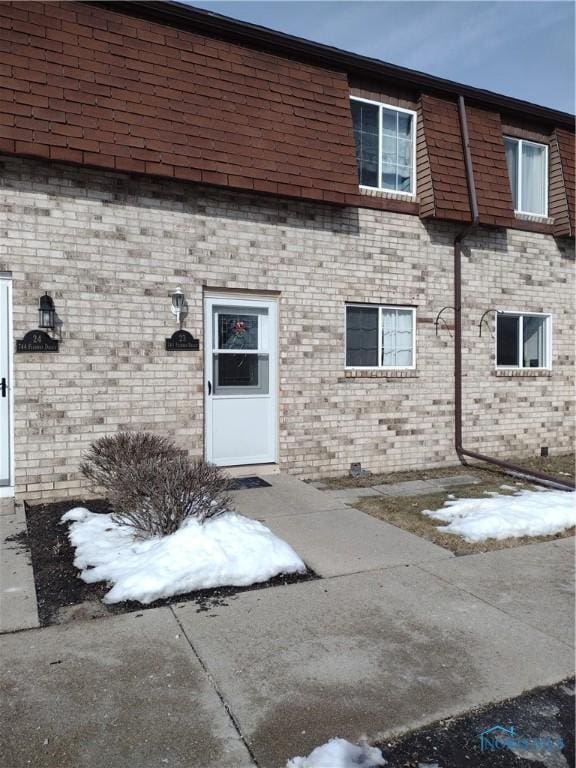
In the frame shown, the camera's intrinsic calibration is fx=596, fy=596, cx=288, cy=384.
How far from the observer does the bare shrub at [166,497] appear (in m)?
4.77

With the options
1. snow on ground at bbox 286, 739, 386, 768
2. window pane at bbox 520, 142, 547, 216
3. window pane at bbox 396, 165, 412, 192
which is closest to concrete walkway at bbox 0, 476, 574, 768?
snow on ground at bbox 286, 739, 386, 768

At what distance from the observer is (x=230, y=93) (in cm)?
755

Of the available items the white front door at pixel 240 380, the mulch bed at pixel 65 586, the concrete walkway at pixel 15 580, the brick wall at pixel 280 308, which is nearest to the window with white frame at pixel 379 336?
the brick wall at pixel 280 308

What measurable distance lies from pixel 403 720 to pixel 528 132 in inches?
404

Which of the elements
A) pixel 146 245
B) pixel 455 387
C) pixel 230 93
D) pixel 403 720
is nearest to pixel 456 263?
pixel 455 387

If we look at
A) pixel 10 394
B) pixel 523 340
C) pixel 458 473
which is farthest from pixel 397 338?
pixel 10 394

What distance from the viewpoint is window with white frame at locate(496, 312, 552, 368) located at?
10.0 meters

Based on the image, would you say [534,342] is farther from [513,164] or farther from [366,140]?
[366,140]

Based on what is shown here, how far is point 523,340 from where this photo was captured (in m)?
10.3

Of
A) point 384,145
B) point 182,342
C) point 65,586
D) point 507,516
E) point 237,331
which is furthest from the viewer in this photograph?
point 384,145

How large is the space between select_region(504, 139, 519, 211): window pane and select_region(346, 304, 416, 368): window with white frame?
3.14 metres

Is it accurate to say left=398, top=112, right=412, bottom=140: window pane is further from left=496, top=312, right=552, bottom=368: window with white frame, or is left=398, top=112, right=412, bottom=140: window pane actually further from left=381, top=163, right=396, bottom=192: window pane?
left=496, top=312, right=552, bottom=368: window with white frame

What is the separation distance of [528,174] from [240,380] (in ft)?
21.4

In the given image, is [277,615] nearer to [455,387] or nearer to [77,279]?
[77,279]
